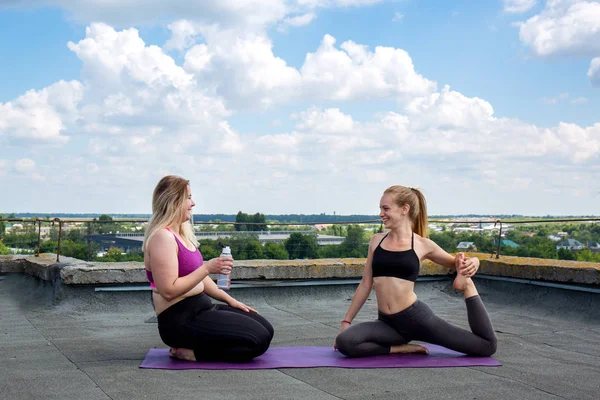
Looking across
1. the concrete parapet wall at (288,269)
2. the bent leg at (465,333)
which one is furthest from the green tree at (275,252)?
the bent leg at (465,333)

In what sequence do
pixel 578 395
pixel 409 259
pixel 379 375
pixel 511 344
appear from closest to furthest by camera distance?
1. pixel 578 395
2. pixel 379 375
3. pixel 409 259
4. pixel 511 344

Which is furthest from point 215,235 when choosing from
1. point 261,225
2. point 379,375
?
point 379,375

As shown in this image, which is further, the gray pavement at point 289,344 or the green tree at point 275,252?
the green tree at point 275,252

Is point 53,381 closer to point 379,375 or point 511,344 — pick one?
point 379,375

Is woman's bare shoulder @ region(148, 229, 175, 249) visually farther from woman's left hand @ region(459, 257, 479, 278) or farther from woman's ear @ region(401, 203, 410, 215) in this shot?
woman's left hand @ region(459, 257, 479, 278)

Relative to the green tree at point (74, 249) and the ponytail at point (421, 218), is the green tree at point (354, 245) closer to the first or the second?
the green tree at point (74, 249)

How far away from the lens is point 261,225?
9.20 metres

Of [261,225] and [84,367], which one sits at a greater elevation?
[261,225]

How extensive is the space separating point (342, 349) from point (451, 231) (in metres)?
4.36

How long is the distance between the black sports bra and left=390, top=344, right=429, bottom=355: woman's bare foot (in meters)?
0.49

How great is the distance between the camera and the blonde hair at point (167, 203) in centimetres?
458

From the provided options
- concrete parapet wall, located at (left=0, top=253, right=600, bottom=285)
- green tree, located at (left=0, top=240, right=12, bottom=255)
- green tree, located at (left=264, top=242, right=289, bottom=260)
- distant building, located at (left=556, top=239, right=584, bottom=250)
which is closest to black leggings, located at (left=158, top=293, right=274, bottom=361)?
concrete parapet wall, located at (left=0, top=253, right=600, bottom=285)

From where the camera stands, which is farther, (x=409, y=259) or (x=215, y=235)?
(x=215, y=235)

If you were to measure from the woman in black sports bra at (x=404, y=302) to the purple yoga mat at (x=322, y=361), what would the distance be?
9cm
